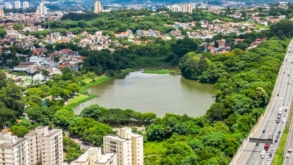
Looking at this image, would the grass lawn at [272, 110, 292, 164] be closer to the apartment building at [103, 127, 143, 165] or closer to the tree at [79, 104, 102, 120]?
the apartment building at [103, 127, 143, 165]

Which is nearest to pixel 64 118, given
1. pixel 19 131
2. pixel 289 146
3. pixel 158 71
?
pixel 19 131

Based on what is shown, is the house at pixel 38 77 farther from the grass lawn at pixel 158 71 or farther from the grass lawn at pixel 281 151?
the grass lawn at pixel 281 151

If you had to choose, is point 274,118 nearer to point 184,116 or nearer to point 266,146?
point 184,116

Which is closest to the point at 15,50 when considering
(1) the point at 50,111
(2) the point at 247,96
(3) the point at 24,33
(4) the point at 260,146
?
(3) the point at 24,33

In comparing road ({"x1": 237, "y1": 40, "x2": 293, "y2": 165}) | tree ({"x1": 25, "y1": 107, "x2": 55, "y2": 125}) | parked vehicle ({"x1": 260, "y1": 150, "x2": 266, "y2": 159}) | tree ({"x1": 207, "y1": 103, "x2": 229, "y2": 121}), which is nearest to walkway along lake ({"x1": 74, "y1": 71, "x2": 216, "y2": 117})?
tree ({"x1": 207, "y1": 103, "x2": 229, "y2": 121})

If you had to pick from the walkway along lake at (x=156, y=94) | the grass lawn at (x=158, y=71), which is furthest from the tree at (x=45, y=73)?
the grass lawn at (x=158, y=71)
